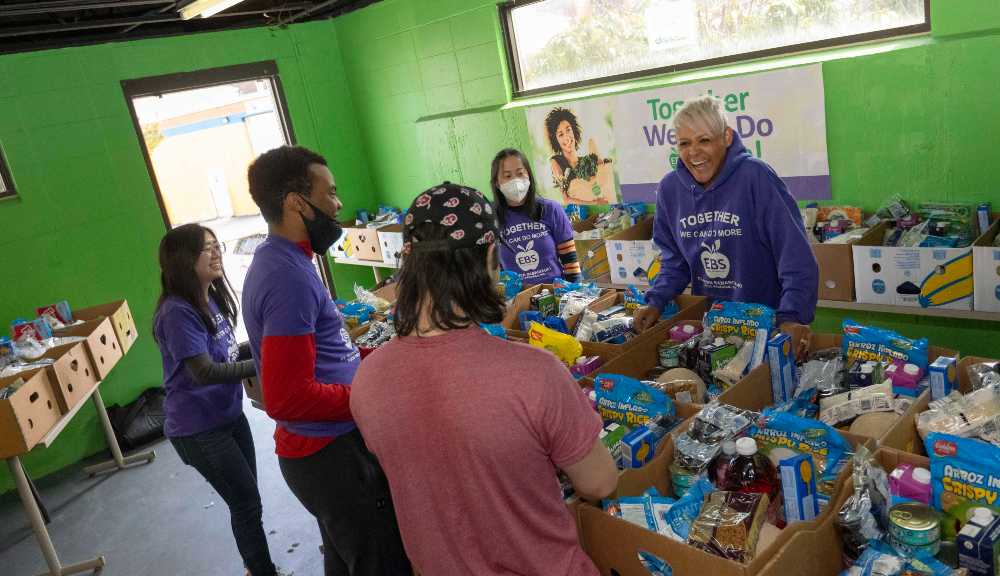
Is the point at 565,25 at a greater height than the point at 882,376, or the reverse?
the point at 565,25

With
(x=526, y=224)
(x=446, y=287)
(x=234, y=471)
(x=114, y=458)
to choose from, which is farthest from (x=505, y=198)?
(x=114, y=458)

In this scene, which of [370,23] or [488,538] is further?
[370,23]

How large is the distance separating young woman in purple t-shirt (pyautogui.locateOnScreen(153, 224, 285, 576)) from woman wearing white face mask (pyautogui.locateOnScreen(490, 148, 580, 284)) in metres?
1.45

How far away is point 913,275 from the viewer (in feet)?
10.2

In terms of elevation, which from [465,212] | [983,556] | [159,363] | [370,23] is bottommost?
[159,363]

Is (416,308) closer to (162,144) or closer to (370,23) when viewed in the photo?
(370,23)

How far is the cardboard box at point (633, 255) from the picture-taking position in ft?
13.5

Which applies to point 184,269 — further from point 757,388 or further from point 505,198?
point 757,388

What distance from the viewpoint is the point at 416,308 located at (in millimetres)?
1264

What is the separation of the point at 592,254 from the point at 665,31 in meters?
1.45

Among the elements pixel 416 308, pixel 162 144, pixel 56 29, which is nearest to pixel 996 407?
pixel 416 308

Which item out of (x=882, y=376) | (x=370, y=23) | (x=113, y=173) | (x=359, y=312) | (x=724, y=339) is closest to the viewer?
(x=882, y=376)

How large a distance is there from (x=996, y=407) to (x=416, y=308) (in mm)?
1291

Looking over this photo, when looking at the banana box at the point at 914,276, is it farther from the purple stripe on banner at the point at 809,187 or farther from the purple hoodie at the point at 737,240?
the purple hoodie at the point at 737,240
